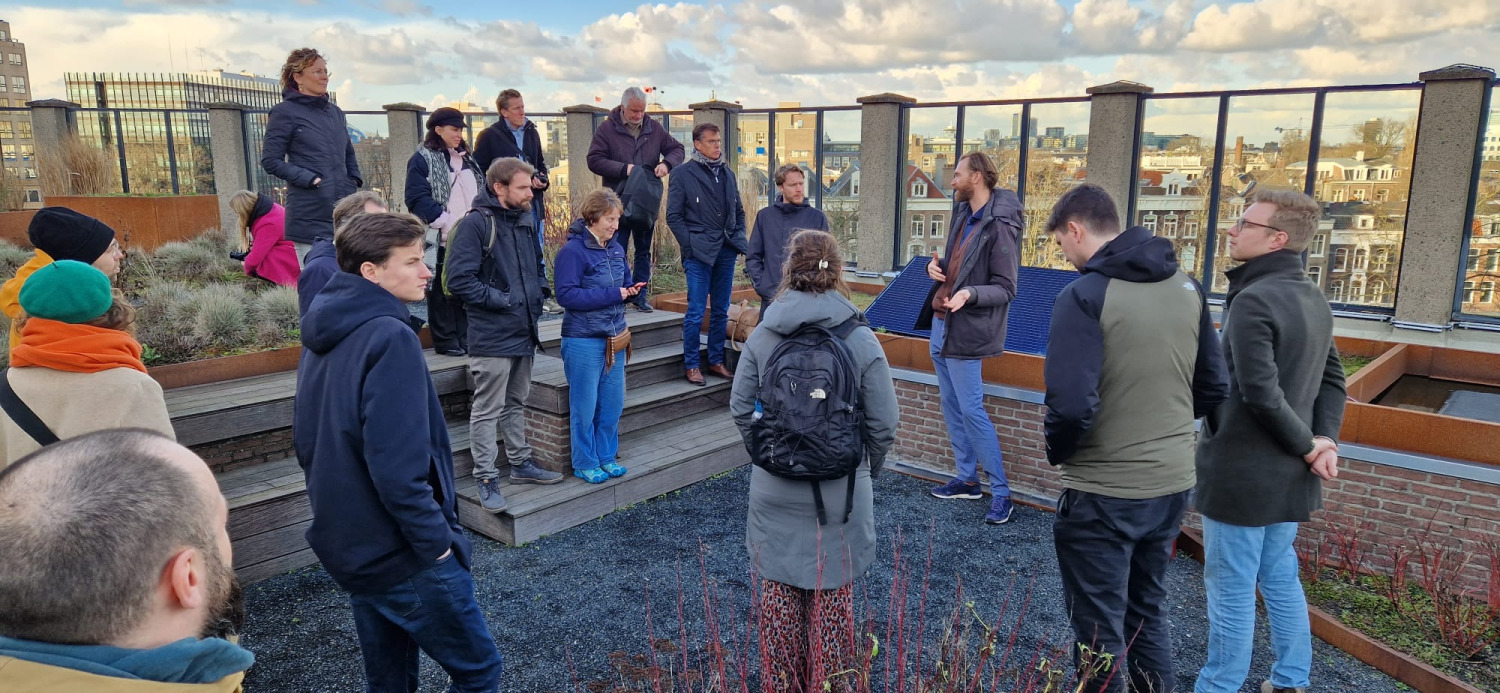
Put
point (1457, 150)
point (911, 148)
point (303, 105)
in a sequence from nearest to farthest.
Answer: point (303, 105)
point (1457, 150)
point (911, 148)

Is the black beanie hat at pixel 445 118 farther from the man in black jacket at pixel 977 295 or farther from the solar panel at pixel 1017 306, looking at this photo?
the man in black jacket at pixel 977 295

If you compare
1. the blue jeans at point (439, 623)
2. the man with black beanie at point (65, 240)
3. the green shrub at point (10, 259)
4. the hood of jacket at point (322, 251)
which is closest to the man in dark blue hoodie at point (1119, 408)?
the blue jeans at point (439, 623)

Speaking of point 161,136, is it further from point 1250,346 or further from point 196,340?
point 1250,346

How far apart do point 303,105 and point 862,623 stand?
199 inches

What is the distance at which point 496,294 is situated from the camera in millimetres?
4691

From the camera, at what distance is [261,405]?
5172 millimetres

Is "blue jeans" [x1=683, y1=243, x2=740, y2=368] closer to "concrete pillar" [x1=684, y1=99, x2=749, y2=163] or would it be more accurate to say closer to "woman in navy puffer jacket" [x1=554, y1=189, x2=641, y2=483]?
"woman in navy puffer jacket" [x1=554, y1=189, x2=641, y2=483]

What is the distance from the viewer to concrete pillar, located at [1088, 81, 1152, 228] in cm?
1070

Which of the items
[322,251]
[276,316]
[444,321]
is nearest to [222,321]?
[276,316]

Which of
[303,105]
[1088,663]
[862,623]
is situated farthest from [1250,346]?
[303,105]

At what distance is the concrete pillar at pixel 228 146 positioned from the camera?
14.8 metres

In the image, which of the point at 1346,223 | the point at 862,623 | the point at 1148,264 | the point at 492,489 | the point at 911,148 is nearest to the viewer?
the point at 1148,264

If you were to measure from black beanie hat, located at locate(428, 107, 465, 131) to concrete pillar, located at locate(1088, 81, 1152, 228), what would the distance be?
308 inches

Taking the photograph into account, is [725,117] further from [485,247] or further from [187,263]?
[485,247]
